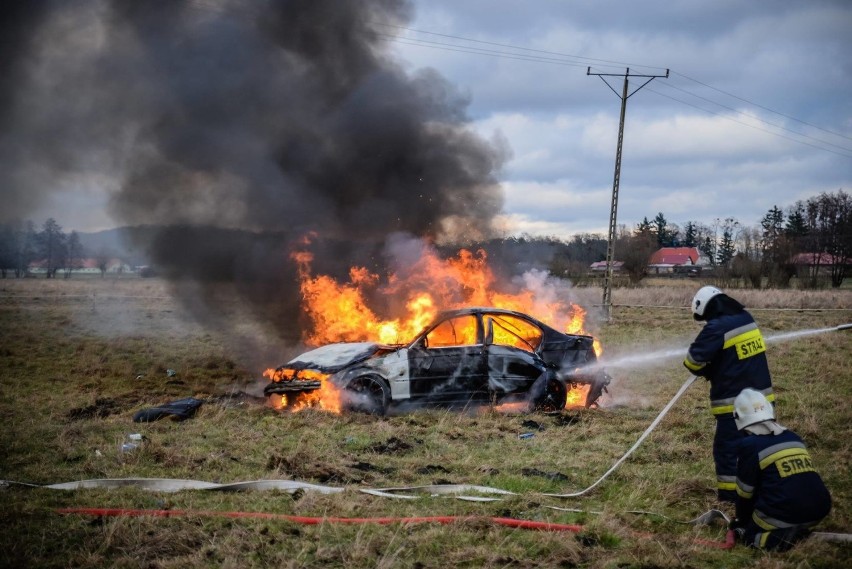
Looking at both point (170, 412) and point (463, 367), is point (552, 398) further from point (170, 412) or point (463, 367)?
point (170, 412)

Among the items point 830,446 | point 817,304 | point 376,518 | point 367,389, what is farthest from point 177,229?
point 817,304

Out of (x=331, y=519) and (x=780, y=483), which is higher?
(x=780, y=483)

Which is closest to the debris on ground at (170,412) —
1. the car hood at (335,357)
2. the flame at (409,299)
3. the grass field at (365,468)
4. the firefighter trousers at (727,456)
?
the grass field at (365,468)

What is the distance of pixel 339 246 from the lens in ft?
48.9

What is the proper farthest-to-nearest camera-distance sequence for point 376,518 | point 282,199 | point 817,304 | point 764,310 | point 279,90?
1. point 817,304
2. point 764,310
3. point 279,90
4. point 282,199
5. point 376,518

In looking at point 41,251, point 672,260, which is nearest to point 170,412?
point 41,251

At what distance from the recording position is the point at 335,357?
937 centimetres

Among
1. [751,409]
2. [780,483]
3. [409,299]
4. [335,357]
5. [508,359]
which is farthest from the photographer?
[409,299]

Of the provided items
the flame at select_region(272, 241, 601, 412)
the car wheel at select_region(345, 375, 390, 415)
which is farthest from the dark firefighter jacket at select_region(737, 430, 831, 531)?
the flame at select_region(272, 241, 601, 412)

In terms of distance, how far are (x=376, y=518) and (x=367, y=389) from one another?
3.96m

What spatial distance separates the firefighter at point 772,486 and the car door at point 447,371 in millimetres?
4638

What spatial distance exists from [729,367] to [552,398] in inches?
170

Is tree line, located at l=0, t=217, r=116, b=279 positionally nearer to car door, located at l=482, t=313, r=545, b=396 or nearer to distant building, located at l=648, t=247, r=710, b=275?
car door, located at l=482, t=313, r=545, b=396

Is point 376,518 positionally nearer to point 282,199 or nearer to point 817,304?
point 282,199
